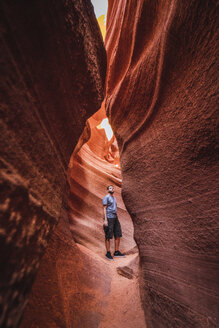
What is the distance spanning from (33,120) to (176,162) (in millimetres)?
1108

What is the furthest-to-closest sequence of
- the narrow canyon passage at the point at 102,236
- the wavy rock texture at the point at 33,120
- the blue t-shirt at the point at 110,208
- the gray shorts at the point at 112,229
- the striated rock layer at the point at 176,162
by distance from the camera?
the blue t-shirt at the point at 110,208, the gray shorts at the point at 112,229, the narrow canyon passage at the point at 102,236, the striated rock layer at the point at 176,162, the wavy rock texture at the point at 33,120

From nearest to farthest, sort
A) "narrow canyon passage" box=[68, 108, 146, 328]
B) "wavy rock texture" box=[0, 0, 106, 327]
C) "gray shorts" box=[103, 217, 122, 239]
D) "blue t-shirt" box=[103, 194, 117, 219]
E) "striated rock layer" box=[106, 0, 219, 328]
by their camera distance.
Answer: "wavy rock texture" box=[0, 0, 106, 327]
"striated rock layer" box=[106, 0, 219, 328]
"narrow canyon passage" box=[68, 108, 146, 328]
"gray shorts" box=[103, 217, 122, 239]
"blue t-shirt" box=[103, 194, 117, 219]

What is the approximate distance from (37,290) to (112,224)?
2664 mm

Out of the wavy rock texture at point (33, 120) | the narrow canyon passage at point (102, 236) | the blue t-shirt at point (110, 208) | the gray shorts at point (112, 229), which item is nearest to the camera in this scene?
the wavy rock texture at point (33, 120)

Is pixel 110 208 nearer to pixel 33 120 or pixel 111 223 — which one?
pixel 111 223

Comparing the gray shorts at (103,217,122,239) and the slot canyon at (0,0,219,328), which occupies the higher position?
the slot canyon at (0,0,219,328)

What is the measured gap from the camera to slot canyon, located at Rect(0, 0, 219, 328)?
0.52 meters

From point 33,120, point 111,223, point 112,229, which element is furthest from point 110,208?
point 33,120

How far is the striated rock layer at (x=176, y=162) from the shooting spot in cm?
95

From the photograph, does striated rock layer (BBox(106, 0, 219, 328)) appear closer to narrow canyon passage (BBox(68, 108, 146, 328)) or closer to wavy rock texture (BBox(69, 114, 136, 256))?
narrow canyon passage (BBox(68, 108, 146, 328))

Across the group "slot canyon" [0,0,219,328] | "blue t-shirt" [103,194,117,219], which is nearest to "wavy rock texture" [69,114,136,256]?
"blue t-shirt" [103,194,117,219]

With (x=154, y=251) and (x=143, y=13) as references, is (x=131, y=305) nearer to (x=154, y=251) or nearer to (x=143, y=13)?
(x=154, y=251)

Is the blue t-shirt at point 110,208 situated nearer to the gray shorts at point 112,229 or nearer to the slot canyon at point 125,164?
the gray shorts at point 112,229

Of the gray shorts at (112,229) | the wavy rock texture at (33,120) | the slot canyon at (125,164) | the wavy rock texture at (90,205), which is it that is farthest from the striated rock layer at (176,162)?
the wavy rock texture at (90,205)
